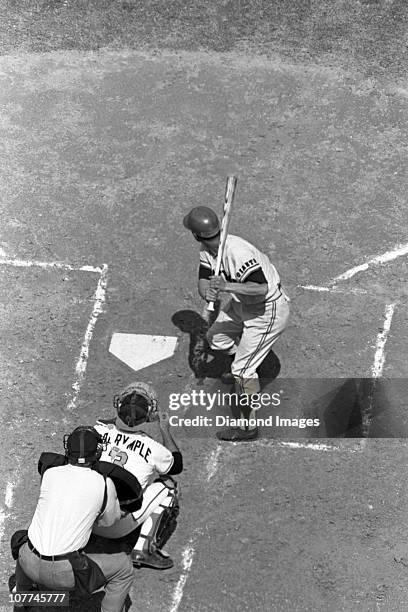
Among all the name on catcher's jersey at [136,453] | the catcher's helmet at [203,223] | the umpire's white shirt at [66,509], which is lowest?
the name on catcher's jersey at [136,453]

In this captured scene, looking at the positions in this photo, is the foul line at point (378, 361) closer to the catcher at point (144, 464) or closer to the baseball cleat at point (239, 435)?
the baseball cleat at point (239, 435)

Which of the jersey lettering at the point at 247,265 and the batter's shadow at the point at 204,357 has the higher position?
the jersey lettering at the point at 247,265

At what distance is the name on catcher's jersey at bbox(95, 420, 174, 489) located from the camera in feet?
25.4

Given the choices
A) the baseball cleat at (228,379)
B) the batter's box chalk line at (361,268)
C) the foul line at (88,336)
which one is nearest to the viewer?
the foul line at (88,336)

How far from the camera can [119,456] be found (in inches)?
303

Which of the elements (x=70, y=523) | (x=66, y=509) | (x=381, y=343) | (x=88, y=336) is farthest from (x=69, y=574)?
(x=381, y=343)

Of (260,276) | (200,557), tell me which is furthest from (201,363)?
(200,557)

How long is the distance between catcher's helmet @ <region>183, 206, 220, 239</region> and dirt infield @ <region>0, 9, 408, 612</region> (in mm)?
2051

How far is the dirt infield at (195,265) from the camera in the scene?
8289mm

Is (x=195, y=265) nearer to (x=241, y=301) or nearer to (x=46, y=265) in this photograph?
(x=46, y=265)

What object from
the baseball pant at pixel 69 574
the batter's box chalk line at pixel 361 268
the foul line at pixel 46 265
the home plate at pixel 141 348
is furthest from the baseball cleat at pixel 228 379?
the baseball pant at pixel 69 574

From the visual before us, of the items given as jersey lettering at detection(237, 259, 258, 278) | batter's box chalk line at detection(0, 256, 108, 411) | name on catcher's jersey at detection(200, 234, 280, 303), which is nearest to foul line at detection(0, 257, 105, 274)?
batter's box chalk line at detection(0, 256, 108, 411)

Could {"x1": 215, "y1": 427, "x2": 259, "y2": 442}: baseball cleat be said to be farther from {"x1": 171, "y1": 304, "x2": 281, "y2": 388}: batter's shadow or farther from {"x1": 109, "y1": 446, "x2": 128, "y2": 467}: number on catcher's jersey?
{"x1": 109, "y1": 446, "x2": 128, "y2": 467}: number on catcher's jersey

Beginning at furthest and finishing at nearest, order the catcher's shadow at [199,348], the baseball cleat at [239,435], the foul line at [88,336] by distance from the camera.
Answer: the catcher's shadow at [199,348] < the foul line at [88,336] < the baseball cleat at [239,435]
